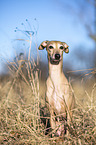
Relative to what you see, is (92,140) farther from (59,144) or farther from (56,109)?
(56,109)

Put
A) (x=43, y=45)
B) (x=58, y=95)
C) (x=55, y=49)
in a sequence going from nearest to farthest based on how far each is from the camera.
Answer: (x=58, y=95)
(x=55, y=49)
(x=43, y=45)

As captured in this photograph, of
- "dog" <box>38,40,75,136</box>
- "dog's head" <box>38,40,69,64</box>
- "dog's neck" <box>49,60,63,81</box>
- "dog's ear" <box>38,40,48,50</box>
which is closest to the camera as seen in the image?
"dog" <box>38,40,75,136</box>

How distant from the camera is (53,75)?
11.3 ft

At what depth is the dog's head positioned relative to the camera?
3297 millimetres

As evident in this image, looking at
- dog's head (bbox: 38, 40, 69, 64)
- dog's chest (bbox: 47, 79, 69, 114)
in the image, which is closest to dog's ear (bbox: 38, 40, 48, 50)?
dog's head (bbox: 38, 40, 69, 64)

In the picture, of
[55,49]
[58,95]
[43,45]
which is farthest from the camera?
[43,45]

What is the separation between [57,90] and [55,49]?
28.9 inches

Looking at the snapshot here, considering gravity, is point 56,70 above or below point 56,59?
below

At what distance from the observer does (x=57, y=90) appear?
325 cm

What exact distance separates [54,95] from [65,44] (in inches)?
38.5

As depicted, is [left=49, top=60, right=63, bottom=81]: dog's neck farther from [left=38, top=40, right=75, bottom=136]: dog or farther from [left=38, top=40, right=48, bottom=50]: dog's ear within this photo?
[left=38, top=40, right=48, bottom=50]: dog's ear

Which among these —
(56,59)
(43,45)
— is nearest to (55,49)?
(56,59)

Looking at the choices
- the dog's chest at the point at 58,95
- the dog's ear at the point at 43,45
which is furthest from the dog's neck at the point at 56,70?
the dog's ear at the point at 43,45

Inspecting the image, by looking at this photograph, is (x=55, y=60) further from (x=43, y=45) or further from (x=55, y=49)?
(x=43, y=45)
